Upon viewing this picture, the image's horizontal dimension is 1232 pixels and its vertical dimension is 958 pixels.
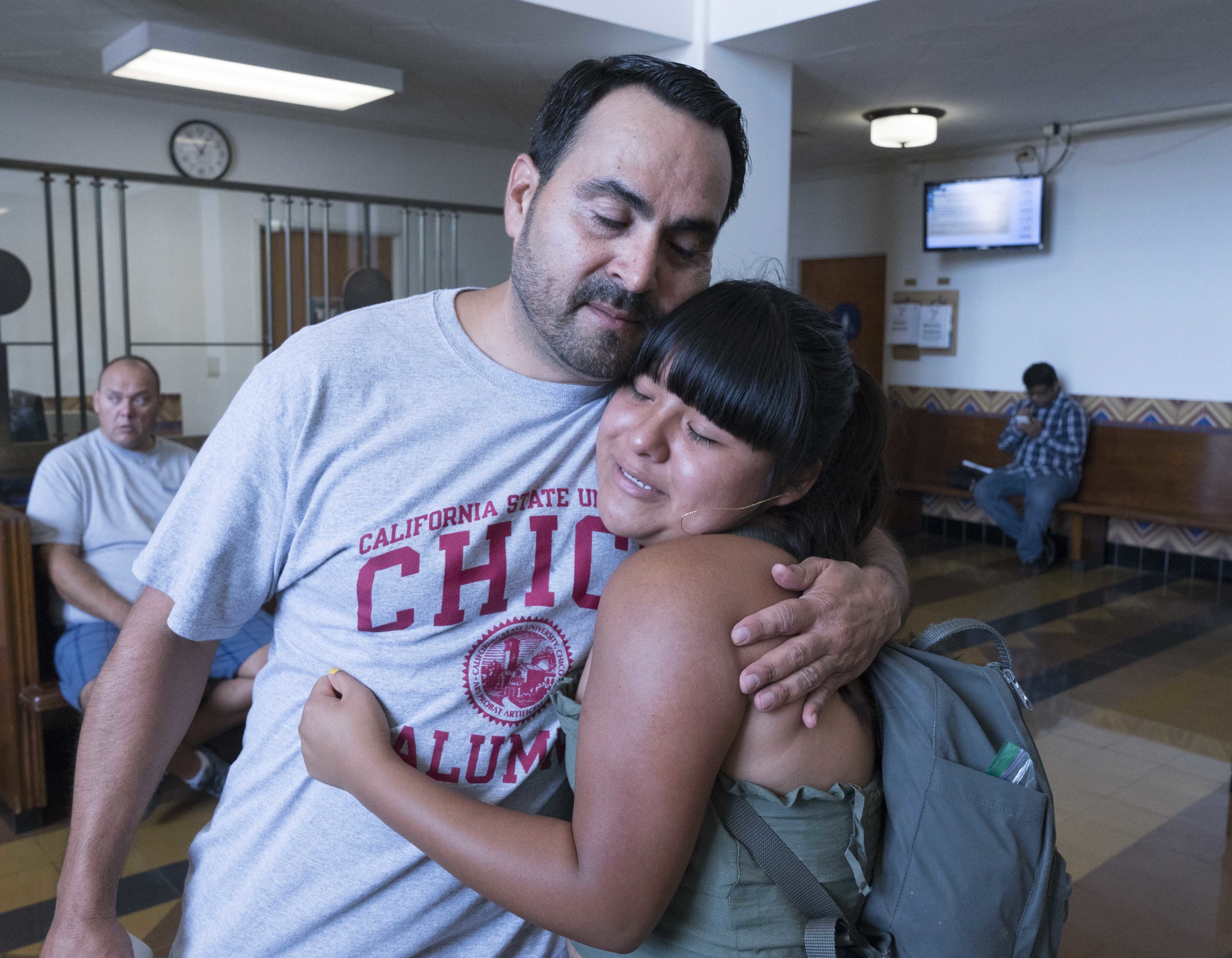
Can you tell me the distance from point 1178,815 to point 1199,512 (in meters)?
4.13

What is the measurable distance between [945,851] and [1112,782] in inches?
123

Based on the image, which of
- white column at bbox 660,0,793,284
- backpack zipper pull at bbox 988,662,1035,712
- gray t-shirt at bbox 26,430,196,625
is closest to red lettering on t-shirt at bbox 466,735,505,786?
backpack zipper pull at bbox 988,662,1035,712

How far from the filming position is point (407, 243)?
6.35m

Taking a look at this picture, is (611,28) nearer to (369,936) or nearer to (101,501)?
(101,501)

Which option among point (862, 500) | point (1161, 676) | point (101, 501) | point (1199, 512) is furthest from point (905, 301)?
point (862, 500)

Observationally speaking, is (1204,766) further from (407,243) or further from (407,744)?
(407,243)

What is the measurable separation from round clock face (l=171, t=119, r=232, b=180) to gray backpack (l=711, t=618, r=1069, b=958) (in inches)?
271

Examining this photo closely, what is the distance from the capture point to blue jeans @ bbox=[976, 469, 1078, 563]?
23.1ft

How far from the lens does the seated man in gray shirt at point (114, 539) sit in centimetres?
321

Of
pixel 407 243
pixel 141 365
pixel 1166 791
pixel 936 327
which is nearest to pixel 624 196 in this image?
pixel 141 365

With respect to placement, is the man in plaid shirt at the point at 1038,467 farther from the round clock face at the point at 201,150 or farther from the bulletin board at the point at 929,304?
the round clock face at the point at 201,150

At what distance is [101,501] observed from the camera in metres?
3.45

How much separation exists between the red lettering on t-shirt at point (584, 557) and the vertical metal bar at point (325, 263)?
3.78m

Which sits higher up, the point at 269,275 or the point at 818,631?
the point at 269,275
